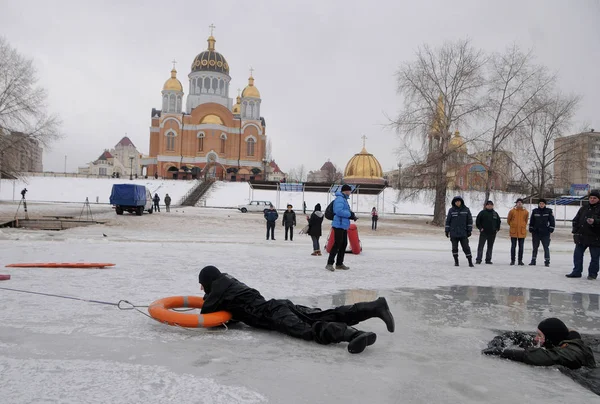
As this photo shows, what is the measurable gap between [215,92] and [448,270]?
70093 millimetres

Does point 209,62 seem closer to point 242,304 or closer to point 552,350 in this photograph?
point 242,304

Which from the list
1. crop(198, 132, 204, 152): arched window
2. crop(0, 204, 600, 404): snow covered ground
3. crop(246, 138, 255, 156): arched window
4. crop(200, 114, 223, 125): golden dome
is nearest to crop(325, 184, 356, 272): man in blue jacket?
crop(0, 204, 600, 404): snow covered ground

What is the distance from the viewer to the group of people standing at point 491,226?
9734mm

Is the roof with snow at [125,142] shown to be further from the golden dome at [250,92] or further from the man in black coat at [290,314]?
the man in black coat at [290,314]

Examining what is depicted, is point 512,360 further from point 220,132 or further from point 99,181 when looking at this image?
point 220,132

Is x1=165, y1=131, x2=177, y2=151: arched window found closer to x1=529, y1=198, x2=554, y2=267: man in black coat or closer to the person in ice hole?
x1=529, y1=198, x2=554, y2=267: man in black coat

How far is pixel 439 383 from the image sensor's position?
3.05 m

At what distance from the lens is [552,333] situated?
3729mm

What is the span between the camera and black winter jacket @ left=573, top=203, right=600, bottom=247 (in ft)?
26.5

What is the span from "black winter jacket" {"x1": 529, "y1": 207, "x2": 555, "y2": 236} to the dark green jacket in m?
7.32

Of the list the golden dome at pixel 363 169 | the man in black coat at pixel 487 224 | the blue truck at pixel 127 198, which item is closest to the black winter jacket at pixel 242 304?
the man in black coat at pixel 487 224

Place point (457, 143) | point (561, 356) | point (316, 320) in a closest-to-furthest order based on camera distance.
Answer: point (561, 356), point (316, 320), point (457, 143)

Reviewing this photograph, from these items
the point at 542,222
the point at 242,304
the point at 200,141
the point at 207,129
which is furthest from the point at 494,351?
the point at 200,141

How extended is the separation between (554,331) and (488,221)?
277 inches
